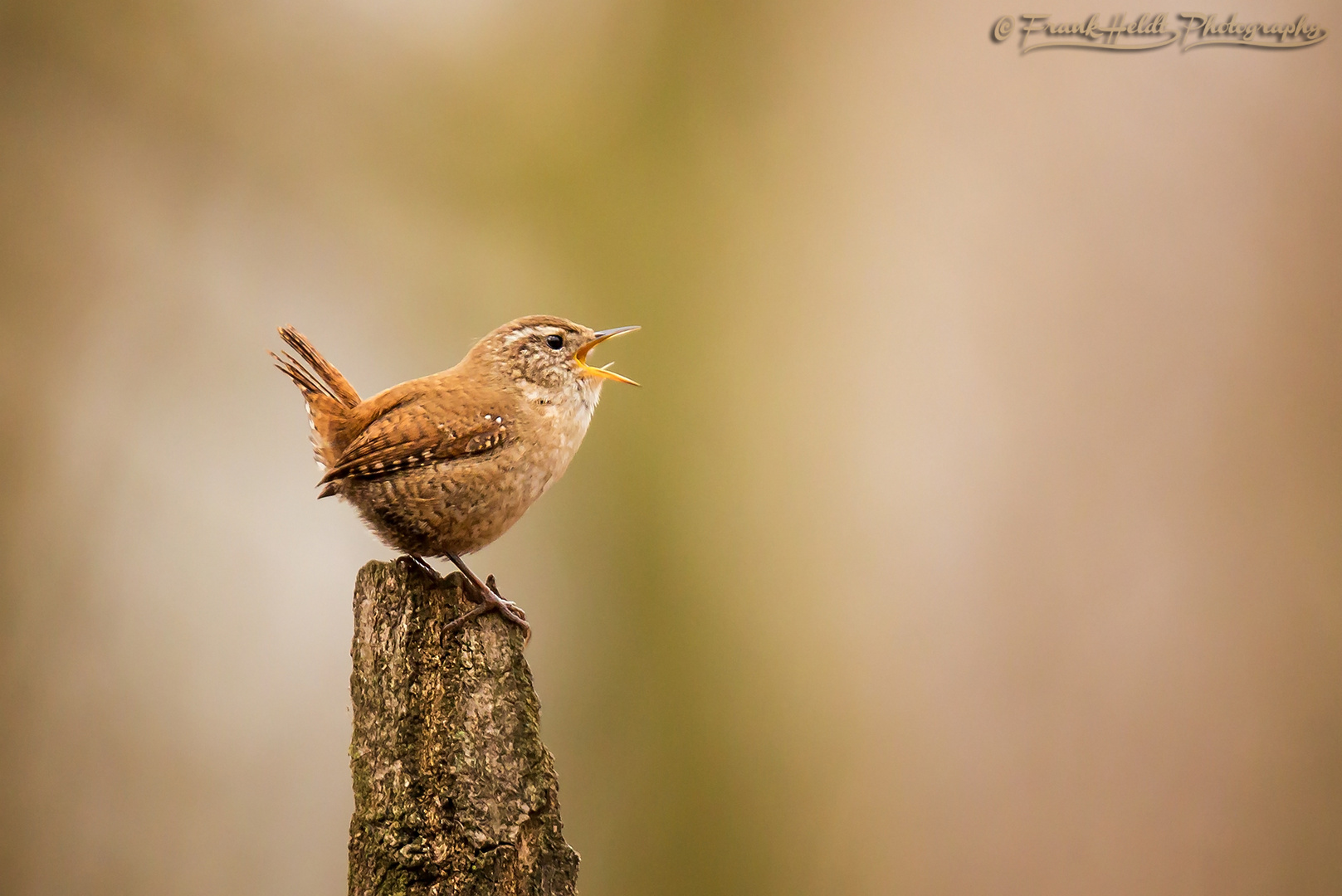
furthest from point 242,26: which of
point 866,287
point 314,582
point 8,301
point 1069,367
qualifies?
point 1069,367

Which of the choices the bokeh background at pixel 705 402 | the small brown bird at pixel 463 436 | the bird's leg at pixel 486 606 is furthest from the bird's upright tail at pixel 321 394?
the bokeh background at pixel 705 402

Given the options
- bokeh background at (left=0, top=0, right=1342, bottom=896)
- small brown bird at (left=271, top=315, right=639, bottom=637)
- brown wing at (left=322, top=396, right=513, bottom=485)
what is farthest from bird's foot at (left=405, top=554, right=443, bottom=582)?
bokeh background at (left=0, top=0, right=1342, bottom=896)

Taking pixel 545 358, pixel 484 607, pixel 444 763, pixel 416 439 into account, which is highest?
pixel 545 358

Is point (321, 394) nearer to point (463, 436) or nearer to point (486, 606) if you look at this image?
point (463, 436)

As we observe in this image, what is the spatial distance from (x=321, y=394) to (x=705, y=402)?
4.63ft

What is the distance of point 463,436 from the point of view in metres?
1.34

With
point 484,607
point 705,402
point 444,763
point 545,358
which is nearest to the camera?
point 444,763

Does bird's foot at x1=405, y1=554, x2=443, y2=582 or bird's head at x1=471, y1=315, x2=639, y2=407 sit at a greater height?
bird's head at x1=471, y1=315, x2=639, y2=407

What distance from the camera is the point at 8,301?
2.02 m

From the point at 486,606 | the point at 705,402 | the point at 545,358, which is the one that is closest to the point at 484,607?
the point at 486,606

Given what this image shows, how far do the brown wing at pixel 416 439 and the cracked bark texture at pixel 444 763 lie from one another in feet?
0.60

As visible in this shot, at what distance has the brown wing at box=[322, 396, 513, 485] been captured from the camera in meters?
1.29

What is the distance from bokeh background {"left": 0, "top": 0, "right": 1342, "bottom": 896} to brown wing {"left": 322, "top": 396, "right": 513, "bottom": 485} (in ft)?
3.61

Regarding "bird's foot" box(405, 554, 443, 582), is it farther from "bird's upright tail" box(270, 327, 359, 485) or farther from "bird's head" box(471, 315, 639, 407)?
"bird's head" box(471, 315, 639, 407)
